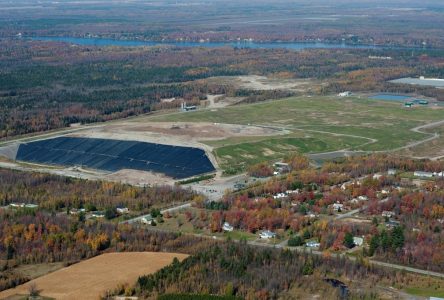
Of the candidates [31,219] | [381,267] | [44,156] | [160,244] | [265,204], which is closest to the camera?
[381,267]

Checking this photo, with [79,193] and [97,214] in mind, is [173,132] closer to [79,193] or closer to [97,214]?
[79,193]

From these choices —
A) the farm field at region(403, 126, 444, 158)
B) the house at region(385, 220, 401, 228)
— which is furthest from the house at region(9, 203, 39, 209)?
the farm field at region(403, 126, 444, 158)

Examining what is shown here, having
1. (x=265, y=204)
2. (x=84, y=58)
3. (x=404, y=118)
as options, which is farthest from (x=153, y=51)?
(x=265, y=204)

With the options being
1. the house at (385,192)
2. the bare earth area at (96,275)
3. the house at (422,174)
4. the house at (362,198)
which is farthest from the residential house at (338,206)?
the bare earth area at (96,275)

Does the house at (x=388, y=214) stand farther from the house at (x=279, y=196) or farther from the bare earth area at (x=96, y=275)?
the bare earth area at (x=96, y=275)

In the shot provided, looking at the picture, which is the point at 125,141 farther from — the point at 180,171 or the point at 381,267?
the point at 381,267

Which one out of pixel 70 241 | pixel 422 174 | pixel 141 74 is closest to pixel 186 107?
pixel 141 74
